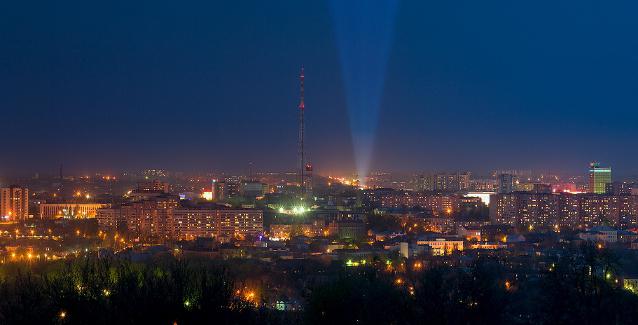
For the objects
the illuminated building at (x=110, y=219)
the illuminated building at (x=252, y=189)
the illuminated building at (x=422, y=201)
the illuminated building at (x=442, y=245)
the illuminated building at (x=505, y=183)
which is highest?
the illuminated building at (x=505, y=183)

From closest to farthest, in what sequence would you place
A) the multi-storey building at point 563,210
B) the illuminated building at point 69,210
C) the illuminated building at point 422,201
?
the multi-storey building at point 563,210 → the illuminated building at point 69,210 → the illuminated building at point 422,201

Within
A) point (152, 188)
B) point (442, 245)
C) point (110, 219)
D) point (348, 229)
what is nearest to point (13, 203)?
point (110, 219)

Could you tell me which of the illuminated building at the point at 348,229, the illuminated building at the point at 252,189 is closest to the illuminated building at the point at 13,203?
the illuminated building at the point at 252,189

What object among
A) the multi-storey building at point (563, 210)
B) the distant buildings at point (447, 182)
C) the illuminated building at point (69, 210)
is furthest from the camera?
the distant buildings at point (447, 182)

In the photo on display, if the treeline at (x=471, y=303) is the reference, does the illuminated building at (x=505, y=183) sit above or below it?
above

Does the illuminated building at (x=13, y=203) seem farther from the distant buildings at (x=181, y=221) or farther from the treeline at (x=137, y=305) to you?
the treeline at (x=137, y=305)

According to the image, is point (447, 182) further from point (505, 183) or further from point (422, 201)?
point (422, 201)

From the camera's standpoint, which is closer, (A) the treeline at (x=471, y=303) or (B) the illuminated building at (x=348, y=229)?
(A) the treeline at (x=471, y=303)
